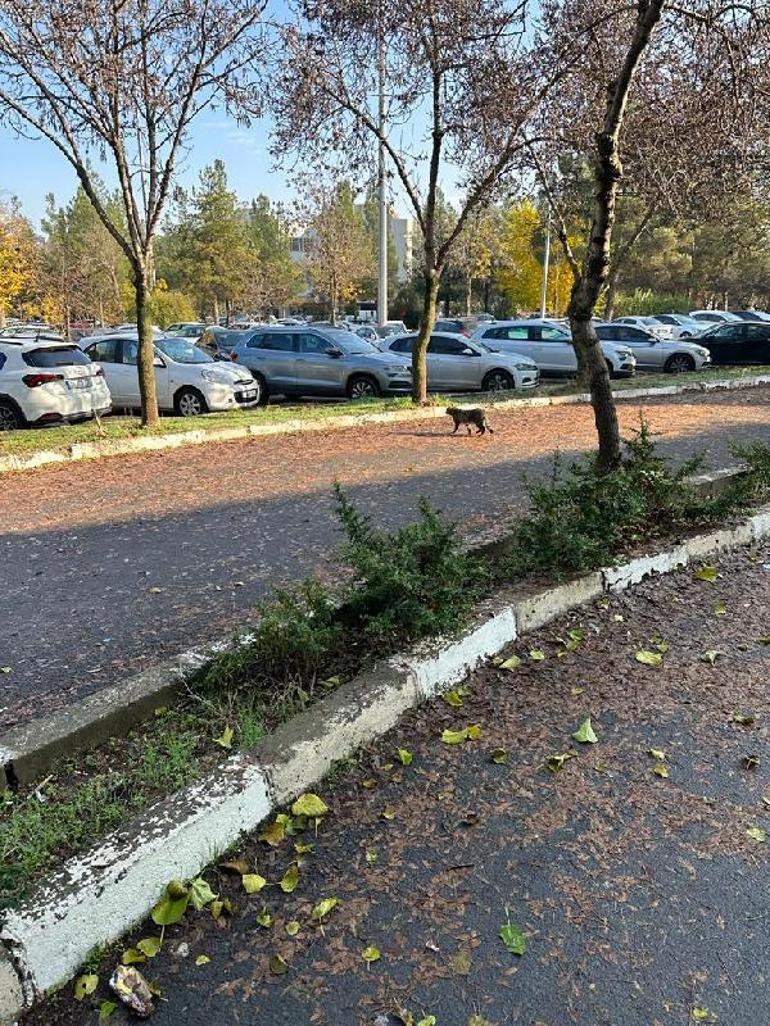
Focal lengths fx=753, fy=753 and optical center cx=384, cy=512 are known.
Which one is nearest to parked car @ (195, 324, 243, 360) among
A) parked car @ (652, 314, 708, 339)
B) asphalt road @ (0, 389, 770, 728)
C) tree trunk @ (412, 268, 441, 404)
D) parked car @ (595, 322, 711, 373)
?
tree trunk @ (412, 268, 441, 404)

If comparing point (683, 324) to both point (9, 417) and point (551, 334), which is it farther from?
point (9, 417)

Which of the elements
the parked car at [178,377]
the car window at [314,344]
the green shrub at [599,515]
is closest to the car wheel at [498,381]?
the car window at [314,344]

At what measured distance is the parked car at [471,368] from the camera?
59.1 ft

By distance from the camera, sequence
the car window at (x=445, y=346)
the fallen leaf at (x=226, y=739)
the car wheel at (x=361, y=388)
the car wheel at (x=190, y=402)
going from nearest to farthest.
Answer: the fallen leaf at (x=226, y=739)
the car wheel at (x=190, y=402)
the car wheel at (x=361, y=388)
the car window at (x=445, y=346)

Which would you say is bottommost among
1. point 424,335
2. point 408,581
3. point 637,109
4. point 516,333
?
point 408,581

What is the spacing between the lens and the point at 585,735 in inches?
124

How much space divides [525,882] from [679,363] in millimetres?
22516

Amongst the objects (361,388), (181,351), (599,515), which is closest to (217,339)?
(181,351)

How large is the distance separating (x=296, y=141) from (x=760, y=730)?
12.4m

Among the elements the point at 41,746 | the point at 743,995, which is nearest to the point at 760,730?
the point at 743,995

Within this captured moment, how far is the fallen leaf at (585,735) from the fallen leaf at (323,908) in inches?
50.3

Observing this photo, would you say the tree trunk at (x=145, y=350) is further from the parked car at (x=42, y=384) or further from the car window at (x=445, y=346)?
the car window at (x=445, y=346)

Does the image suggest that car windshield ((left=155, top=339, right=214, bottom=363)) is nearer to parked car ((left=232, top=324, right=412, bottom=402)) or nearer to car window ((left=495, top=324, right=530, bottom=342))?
parked car ((left=232, top=324, right=412, bottom=402))

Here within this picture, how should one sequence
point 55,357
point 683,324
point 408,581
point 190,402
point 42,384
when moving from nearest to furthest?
1. point 408,581
2. point 42,384
3. point 55,357
4. point 190,402
5. point 683,324
